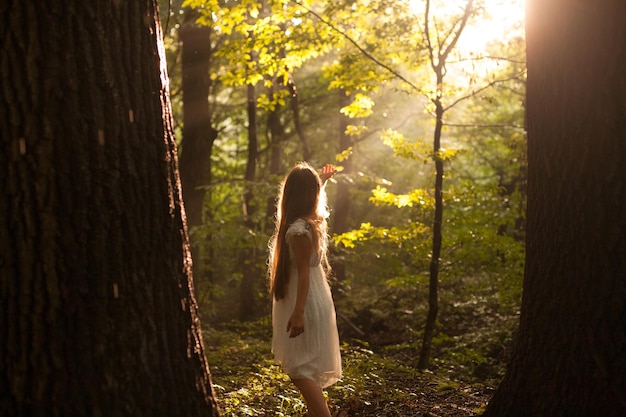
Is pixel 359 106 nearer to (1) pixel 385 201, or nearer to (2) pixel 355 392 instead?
(1) pixel 385 201

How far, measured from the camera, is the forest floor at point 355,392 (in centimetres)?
554

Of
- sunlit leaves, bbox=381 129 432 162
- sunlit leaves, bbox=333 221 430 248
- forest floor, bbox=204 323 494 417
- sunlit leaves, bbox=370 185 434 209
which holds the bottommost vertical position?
forest floor, bbox=204 323 494 417

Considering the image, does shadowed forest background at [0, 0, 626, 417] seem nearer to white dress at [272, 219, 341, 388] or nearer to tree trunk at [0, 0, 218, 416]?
tree trunk at [0, 0, 218, 416]

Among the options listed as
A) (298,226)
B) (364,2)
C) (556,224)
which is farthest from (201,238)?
(556,224)

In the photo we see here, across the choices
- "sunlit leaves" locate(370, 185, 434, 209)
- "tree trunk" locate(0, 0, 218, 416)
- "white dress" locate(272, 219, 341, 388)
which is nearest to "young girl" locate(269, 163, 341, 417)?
"white dress" locate(272, 219, 341, 388)

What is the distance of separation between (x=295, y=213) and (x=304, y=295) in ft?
2.00

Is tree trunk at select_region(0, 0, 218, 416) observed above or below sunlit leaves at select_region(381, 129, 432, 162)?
below

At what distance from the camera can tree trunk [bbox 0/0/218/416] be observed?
108 inches

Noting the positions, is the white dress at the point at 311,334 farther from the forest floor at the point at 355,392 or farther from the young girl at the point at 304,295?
the forest floor at the point at 355,392

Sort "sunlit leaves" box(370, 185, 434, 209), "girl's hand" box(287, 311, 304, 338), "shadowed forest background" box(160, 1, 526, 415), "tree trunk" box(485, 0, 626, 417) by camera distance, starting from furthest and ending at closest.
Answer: "sunlit leaves" box(370, 185, 434, 209) < "shadowed forest background" box(160, 1, 526, 415) < "girl's hand" box(287, 311, 304, 338) < "tree trunk" box(485, 0, 626, 417)

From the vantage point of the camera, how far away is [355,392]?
20.5ft

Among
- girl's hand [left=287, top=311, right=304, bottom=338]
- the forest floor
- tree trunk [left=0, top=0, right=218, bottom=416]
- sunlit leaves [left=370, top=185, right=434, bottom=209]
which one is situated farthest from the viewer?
sunlit leaves [left=370, top=185, right=434, bottom=209]

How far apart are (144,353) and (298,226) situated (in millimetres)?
1738

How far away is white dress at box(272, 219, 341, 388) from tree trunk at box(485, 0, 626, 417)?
119cm
